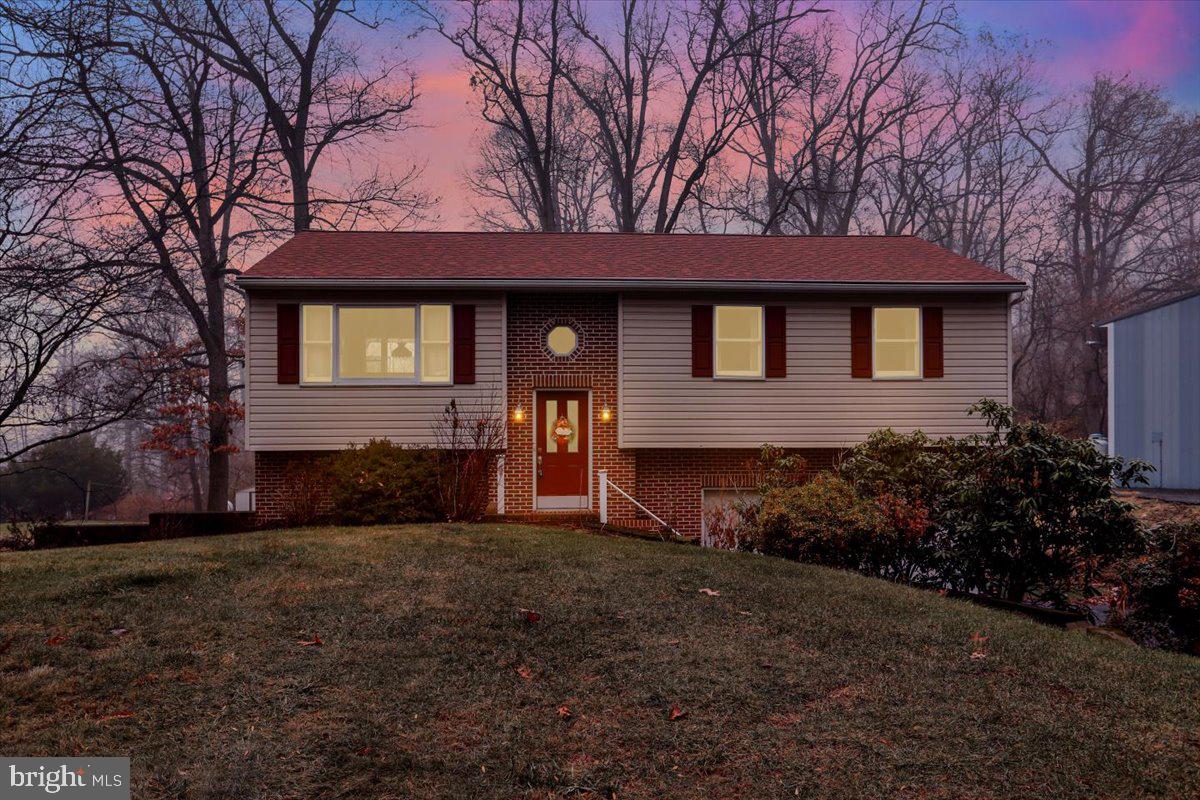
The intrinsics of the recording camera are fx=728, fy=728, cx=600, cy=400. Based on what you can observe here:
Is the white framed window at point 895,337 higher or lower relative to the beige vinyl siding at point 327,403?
higher

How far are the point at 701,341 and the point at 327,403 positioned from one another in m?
7.10

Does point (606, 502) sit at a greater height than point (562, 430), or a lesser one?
lesser

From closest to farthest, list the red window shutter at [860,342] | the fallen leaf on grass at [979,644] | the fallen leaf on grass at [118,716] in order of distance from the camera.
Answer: the fallen leaf on grass at [118,716] < the fallen leaf on grass at [979,644] < the red window shutter at [860,342]

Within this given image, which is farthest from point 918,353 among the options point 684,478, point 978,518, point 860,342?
point 978,518

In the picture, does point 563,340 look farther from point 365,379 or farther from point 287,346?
point 287,346

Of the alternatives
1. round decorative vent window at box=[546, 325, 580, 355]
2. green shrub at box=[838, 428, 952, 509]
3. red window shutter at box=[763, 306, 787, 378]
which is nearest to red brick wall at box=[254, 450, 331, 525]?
round decorative vent window at box=[546, 325, 580, 355]

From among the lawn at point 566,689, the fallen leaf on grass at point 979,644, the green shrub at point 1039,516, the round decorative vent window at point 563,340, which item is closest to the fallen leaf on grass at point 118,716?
the lawn at point 566,689

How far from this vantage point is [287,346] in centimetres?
1338

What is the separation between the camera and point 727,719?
4.70 m

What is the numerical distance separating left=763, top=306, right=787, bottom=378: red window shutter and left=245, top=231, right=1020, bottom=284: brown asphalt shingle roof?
68 centimetres

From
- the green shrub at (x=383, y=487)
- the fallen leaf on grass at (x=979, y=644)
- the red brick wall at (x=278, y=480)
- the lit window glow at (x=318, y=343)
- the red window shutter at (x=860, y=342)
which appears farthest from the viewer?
the red window shutter at (x=860, y=342)

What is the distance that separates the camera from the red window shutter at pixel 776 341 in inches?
554

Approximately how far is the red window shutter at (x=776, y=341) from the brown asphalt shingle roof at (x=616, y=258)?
26.7 inches

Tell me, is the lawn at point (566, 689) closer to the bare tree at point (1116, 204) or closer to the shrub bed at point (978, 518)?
the shrub bed at point (978, 518)
